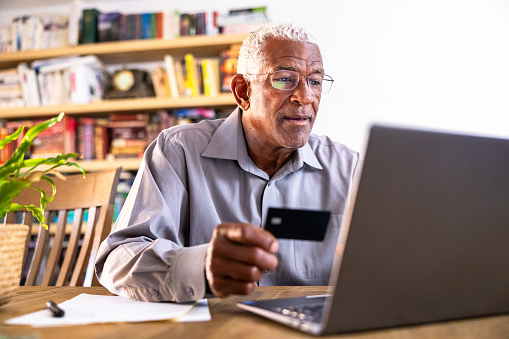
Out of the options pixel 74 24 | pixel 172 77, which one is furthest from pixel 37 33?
pixel 172 77

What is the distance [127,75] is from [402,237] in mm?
2690

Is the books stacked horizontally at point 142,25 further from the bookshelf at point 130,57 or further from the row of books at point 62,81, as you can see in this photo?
the row of books at point 62,81

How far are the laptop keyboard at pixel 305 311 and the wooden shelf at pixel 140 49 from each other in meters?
2.26

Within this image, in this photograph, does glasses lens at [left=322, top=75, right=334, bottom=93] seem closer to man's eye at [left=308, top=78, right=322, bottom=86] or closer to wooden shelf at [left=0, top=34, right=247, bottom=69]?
man's eye at [left=308, top=78, right=322, bottom=86]

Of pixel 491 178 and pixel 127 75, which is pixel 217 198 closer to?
pixel 491 178

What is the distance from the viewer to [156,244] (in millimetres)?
883

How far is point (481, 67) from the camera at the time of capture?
2801 mm

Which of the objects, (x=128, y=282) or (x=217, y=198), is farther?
(x=217, y=198)

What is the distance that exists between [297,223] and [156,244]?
0.33 metres

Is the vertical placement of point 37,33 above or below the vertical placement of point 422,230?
above

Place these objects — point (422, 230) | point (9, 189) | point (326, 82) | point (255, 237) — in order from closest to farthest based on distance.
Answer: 1. point (422, 230)
2. point (255, 237)
3. point (9, 189)
4. point (326, 82)

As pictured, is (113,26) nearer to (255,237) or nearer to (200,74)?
(200,74)

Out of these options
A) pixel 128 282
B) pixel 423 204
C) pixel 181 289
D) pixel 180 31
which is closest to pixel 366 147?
pixel 423 204

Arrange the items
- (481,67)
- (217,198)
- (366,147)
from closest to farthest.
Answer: (366,147), (217,198), (481,67)
